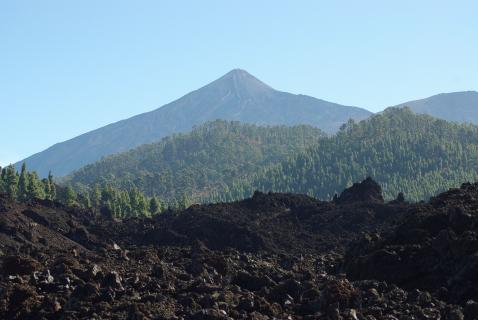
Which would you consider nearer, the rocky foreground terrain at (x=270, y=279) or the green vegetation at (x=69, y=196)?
the rocky foreground terrain at (x=270, y=279)

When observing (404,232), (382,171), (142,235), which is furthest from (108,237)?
(382,171)

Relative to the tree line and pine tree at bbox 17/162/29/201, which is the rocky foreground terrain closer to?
the tree line

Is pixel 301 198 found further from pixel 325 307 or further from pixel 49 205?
pixel 325 307

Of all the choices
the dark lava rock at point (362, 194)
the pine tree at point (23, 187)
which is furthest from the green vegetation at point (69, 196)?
the dark lava rock at point (362, 194)

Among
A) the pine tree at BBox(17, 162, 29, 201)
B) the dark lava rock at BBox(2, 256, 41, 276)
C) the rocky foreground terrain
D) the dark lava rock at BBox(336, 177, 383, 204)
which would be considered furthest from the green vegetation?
the dark lava rock at BBox(2, 256, 41, 276)

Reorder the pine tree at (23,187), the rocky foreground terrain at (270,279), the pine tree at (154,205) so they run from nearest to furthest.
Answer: the rocky foreground terrain at (270,279), the pine tree at (23,187), the pine tree at (154,205)

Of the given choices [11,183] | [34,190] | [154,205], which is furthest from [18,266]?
[154,205]

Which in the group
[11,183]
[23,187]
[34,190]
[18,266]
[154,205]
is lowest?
[154,205]

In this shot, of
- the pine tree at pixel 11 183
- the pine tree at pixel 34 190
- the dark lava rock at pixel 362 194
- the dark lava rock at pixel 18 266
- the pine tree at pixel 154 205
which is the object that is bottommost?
the dark lava rock at pixel 362 194

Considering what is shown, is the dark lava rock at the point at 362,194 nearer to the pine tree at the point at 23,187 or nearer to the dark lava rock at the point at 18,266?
the pine tree at the point at 23,187

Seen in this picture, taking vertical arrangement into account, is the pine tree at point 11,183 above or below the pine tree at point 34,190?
above

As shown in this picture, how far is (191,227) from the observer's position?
67.8 m

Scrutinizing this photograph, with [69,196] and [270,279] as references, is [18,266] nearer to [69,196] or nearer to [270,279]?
[270,279]

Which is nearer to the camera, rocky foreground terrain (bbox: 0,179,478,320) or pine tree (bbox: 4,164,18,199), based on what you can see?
rocky foreground terrain (bbox: 0,179,478,320)
